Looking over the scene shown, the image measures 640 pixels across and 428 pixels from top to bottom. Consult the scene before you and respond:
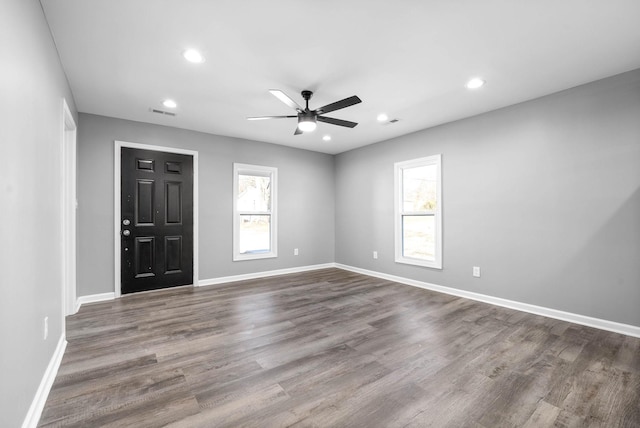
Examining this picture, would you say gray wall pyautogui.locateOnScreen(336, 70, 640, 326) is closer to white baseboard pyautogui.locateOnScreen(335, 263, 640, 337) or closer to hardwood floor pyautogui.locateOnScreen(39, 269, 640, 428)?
white baseboard pyautogui.locateOnScreen(335, 263, 640, 337)

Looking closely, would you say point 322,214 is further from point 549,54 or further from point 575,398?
point 575,398

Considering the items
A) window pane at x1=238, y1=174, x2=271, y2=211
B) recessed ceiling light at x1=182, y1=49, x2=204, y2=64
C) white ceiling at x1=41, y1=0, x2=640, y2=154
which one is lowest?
window pane at x1=238, y1=174, x2=271, y2=211

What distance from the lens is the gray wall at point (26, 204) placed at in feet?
4.31

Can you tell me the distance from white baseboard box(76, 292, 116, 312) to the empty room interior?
0.15ft

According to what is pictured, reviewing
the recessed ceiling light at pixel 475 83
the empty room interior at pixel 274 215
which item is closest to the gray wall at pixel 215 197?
the empty room interior at pixel 274 215

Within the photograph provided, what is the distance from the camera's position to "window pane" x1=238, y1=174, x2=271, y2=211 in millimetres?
5309

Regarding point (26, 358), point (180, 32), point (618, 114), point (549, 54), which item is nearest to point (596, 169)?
point (618, 114)

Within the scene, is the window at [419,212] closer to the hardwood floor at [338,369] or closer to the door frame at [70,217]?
the hardwood floor at [338,369]

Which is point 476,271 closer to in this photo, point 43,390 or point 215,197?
point 215,197

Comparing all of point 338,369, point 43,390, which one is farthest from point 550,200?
point 43,390

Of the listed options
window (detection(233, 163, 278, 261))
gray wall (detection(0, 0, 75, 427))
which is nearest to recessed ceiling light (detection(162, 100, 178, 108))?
gray wall (detection(0, 0, 75, 427))

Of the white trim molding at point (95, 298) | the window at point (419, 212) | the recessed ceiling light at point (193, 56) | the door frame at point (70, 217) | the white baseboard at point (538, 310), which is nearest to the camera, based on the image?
the recessed ceiling light at point (193, 56)

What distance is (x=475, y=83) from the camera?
10.1 feet

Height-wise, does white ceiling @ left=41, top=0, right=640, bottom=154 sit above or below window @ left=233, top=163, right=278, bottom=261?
above
